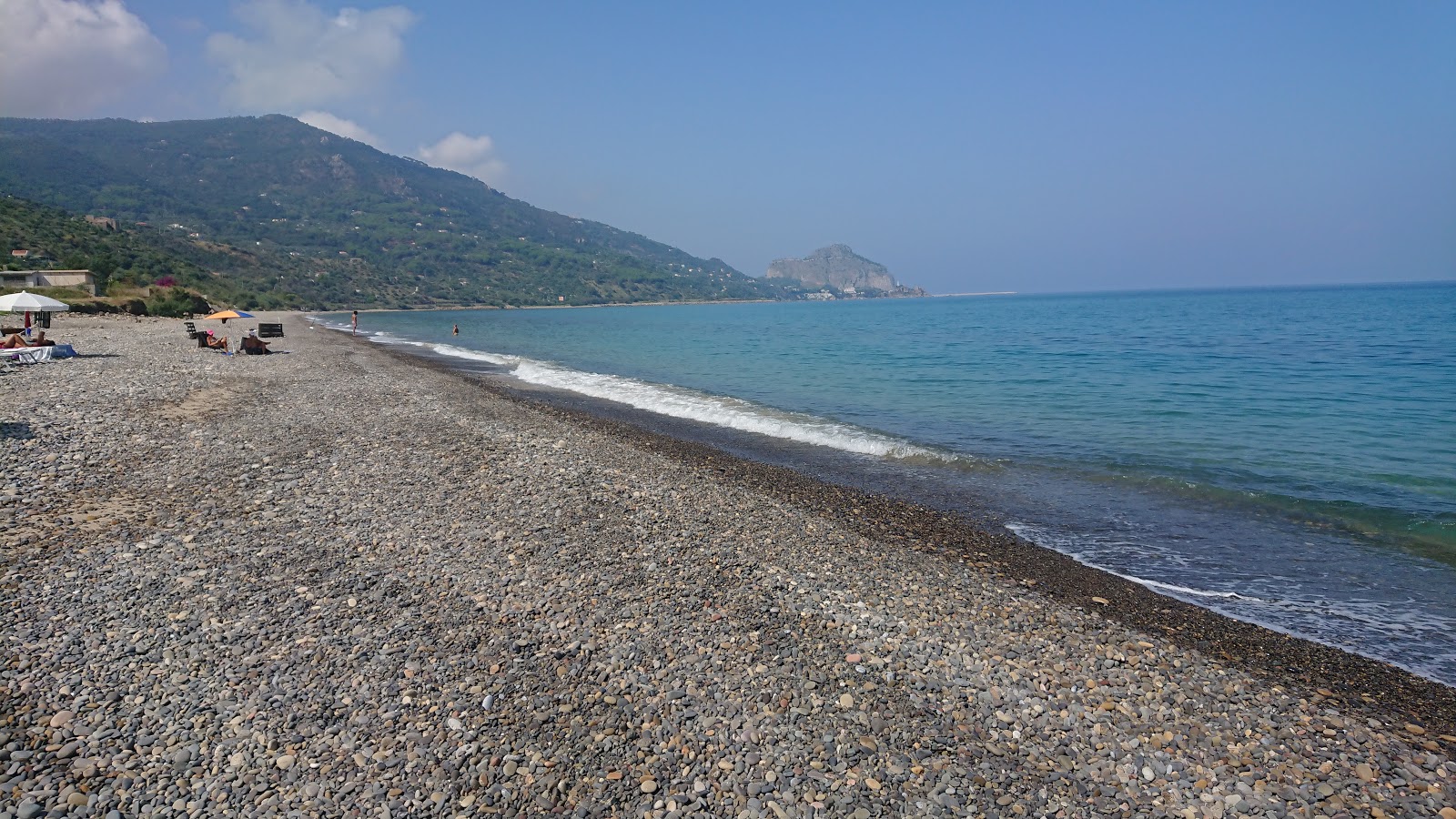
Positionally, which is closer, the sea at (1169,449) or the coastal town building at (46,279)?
the sea at (1169,449)

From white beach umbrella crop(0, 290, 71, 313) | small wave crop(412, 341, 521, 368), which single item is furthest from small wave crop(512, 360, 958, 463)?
white beach umbrella crop(0, 290, 71, 313)

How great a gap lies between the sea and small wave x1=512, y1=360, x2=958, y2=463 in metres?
0.10

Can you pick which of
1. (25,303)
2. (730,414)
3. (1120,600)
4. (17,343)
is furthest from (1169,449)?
(25,303)

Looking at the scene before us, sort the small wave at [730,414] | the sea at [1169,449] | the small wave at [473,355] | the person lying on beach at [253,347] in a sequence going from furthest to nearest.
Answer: the small wave at [473,355], the person lying on beach at [253,347], the small wave at [730,414], the sea at [1169,449]

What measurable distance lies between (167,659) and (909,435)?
15.5 m

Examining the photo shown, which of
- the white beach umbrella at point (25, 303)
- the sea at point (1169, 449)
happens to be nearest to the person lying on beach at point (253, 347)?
the white beach umbrella at point (25, 303)

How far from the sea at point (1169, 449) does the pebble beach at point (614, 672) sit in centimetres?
146

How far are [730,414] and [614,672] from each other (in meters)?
15.9

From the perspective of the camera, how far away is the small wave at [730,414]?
1686cm

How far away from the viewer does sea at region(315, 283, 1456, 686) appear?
913cm

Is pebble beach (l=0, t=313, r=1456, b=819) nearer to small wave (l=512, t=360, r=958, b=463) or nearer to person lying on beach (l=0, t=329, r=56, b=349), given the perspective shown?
small wave (l=512, t=360, r=958, b=463)

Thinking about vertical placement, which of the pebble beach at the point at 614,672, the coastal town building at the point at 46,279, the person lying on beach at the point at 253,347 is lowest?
the pebble beach at the point at 614,672

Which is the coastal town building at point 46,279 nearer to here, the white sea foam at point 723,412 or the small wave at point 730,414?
the white sea foam at point 723,412

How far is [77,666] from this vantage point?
561 centimetres
